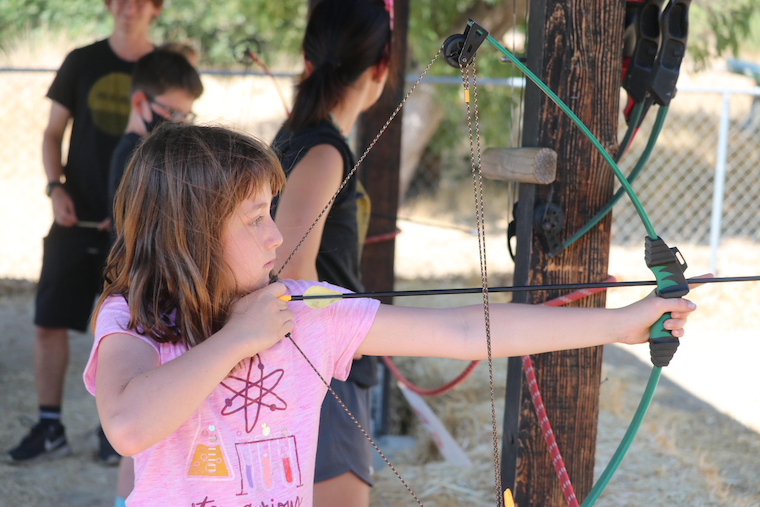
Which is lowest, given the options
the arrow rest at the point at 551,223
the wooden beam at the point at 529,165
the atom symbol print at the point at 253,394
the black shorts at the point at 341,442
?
the black shorts at the point at 341,442

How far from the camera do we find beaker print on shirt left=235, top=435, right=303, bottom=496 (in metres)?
1.12

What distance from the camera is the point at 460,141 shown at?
30.3 feet

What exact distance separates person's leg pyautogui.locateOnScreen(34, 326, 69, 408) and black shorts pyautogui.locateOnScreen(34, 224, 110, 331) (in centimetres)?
5

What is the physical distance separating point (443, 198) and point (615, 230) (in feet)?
7.40

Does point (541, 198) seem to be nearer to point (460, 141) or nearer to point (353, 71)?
point (353, 71)

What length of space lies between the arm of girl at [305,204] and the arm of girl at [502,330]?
11.9 inches

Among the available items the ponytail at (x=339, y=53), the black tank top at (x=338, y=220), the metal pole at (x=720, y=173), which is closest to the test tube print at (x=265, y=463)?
the black tank top at (x=338, y=220)

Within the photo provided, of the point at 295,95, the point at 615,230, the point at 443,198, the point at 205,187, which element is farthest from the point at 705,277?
the point at 443,198

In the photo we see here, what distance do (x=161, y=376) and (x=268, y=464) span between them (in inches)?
10.5

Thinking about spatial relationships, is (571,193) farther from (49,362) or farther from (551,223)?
(49,362)

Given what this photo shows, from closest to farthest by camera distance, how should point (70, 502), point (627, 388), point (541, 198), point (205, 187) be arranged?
point (205, 187)
point (541, 198)
point (70, 502)
point (627, 388)

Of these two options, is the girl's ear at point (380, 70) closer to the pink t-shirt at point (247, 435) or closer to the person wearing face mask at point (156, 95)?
the pink t-shirt at point (247, 435)

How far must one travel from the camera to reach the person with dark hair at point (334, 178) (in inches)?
59.9

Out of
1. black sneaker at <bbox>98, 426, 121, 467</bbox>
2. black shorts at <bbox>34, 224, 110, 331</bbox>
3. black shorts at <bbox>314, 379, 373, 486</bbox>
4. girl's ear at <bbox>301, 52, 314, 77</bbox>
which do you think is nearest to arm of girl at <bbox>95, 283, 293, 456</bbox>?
black shorts at <bbox>314, 379, 373, 486</bbox>
